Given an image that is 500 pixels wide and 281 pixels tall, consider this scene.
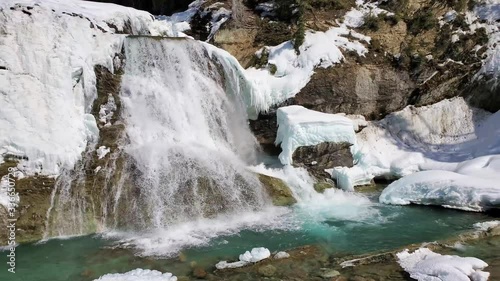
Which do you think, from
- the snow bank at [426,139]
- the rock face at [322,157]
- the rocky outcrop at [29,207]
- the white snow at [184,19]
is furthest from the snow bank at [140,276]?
the white snow at [184,19]

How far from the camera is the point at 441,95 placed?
1518 cm

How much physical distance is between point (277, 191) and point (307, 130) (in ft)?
7.26

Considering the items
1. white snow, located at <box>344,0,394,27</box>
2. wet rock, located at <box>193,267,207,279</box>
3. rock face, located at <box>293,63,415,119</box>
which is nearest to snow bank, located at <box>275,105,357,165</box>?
rock face, located at <box>293,63,415,119</box>

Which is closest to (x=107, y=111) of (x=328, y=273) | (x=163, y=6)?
(x=328, y=273)

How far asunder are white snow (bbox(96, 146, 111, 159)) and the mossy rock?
154 inches

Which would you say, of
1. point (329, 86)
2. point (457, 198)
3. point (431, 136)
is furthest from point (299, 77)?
point (457, 198)

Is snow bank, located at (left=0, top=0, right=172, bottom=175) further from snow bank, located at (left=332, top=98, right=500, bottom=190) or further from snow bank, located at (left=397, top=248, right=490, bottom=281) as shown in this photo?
snow bank, located at (left=332, top=98, right=500, bottom=190)

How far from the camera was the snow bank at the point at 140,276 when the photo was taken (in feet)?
23.0

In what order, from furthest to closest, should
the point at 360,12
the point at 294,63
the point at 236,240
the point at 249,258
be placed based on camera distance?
the point at 360,12
the point at 294,63
the point at 236,240
the point at 249,258

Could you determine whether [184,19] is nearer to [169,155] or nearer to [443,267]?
[169,155]

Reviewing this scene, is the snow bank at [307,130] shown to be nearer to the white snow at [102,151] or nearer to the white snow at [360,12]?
the white snow at [102,151]

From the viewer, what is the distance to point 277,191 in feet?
37.1

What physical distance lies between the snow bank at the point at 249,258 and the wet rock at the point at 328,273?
3.48 feet

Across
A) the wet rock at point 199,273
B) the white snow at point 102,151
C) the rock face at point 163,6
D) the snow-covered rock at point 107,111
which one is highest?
the rock face at point 163,6
